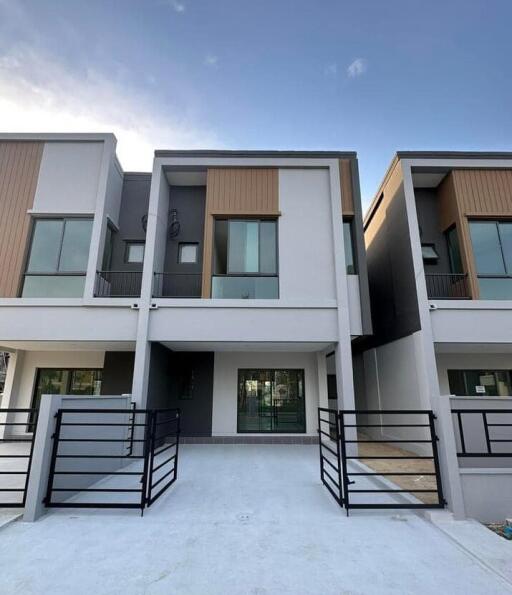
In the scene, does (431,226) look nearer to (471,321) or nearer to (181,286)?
(471,321)

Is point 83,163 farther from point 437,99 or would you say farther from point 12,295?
point 437,99

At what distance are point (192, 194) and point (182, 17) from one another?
14.3 feet

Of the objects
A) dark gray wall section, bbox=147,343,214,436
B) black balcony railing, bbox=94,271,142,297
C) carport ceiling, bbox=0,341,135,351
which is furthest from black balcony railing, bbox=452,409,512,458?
black balcony railing, bbox=94,271,142,297

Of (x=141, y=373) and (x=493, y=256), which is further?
(x=493, y=256)

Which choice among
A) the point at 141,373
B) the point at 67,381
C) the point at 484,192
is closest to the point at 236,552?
the point at 141,373

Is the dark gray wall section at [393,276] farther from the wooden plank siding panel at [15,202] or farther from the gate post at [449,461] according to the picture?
the wooden plank siding panel at [15,202]

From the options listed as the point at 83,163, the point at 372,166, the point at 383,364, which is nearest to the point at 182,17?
the point at 83,163

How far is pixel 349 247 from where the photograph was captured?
27.3 feet

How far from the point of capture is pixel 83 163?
837cm

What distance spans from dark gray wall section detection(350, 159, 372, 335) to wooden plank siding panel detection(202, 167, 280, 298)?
2106mm

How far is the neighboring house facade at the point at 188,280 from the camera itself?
7.41 metres

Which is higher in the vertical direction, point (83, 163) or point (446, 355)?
point (83, 163)

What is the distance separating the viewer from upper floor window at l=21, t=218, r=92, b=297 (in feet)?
25.3

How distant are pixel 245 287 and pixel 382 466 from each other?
16.2ft
